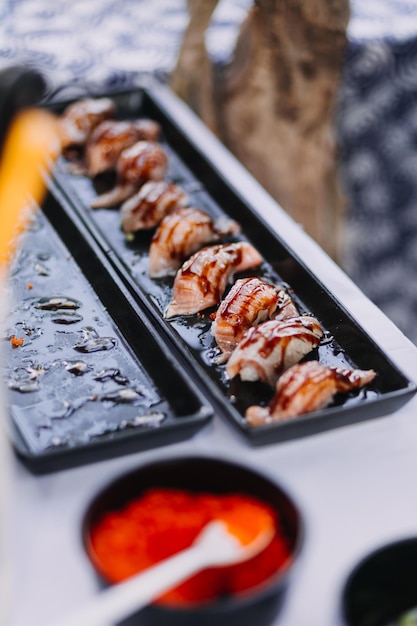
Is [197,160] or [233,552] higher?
[197,160]

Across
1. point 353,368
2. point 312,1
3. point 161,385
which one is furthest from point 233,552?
point 312,1

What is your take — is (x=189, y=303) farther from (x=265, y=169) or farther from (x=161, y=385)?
(x=265, y=169)

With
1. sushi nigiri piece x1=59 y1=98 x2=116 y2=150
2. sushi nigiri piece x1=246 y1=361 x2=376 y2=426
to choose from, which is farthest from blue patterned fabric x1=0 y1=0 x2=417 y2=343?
sushi nigiri piece x1=246 y1=361 x2=376 y2=426

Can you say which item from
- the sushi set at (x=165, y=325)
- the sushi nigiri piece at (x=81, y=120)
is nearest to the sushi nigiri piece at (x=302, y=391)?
the sushi set at (x=165, y=325)

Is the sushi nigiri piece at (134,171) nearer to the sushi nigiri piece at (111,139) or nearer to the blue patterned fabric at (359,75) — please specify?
the sushi nigiri piece at (111,139)

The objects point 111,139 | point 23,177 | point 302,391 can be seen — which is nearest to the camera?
point 302,391

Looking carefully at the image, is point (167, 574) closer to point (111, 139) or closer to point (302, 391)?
point (302, 391)

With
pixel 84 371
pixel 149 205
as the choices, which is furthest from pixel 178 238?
pixel 84 371
